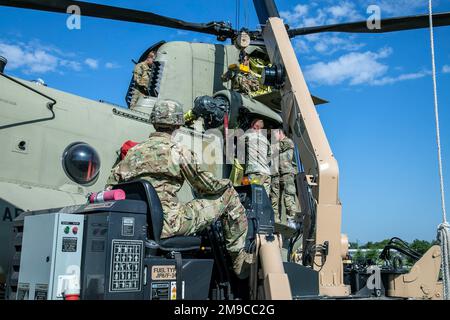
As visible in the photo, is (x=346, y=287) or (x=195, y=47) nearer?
(x=346, y=287)

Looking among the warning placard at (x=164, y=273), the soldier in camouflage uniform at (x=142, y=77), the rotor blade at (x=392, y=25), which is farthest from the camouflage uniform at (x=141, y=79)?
the warning placard at (x=164, y=273)

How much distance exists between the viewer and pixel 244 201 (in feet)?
14.8

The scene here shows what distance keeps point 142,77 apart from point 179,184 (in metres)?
4.66

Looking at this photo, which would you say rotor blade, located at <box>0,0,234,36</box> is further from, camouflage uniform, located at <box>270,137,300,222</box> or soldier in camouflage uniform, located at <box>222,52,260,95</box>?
camouflage uniform, located at <box>270,137,300,222</box>

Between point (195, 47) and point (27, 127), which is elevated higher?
point (195, 47)

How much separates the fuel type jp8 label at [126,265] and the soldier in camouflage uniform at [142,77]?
513 centimetres

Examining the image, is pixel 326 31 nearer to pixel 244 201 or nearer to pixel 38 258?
pixel 244 201

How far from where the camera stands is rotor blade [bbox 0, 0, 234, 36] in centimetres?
574

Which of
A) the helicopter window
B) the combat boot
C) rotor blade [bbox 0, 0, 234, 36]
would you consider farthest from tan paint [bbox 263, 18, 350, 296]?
the helicopter window

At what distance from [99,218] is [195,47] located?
218 inches

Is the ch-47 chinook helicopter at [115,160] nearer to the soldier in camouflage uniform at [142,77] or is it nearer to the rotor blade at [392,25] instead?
the soldier in camouflage uniform at [142,77]

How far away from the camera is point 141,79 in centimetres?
816
